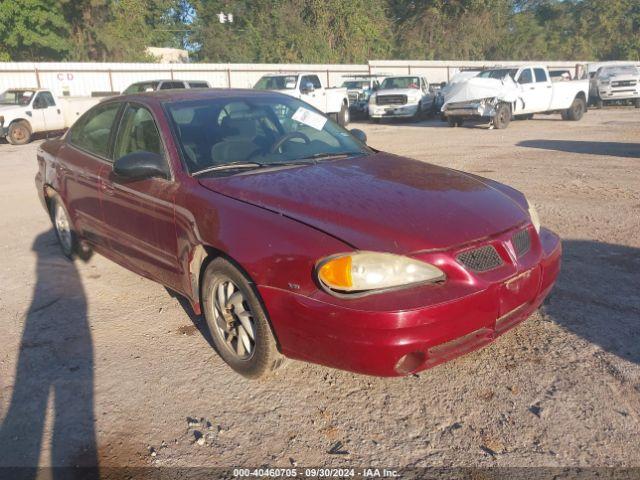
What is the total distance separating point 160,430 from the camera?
9.08 ft

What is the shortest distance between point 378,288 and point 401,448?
0.73m

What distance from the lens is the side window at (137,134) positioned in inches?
150

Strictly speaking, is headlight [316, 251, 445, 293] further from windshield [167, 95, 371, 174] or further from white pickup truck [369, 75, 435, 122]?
white pickup truck [369, 75, 435, 122]

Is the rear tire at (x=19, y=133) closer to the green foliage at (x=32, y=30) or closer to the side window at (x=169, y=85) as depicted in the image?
the side window at (x=169, y=85)

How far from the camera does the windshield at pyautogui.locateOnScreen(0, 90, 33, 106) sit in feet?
54.6

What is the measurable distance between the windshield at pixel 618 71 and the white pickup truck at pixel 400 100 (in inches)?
348

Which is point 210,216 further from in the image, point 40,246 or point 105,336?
point 40,246

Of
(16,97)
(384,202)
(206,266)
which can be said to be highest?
(16,97)

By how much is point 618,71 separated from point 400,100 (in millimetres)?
10769

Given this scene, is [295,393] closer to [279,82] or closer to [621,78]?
[279,82]

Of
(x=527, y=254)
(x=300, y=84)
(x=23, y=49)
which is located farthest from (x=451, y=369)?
(x=23, y=49)

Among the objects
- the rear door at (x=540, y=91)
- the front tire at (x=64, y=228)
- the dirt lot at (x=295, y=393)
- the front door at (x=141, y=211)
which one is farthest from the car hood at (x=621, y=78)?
the front door at (x=141, y=211)

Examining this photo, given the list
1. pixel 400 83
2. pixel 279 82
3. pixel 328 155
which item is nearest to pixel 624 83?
pixel 400 83

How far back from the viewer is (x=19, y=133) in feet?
54.3
